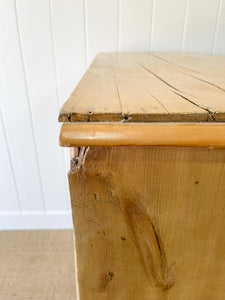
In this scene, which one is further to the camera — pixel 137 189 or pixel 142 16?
pixel 142 16

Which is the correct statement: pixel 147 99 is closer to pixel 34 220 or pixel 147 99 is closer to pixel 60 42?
pixel 60 42

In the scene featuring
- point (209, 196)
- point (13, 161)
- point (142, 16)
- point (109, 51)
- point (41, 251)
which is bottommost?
point (41, 251)

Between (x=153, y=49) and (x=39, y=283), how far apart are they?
1.10 metres

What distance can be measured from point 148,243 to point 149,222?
0.03 meters

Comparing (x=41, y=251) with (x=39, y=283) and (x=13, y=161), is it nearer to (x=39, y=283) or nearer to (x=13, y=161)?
(x=39, y=283)

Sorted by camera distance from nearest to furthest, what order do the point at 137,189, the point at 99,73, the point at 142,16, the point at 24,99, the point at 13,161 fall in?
the point at 137,189 → the point at 99,73 → the point at 142,16 → the point at 24,99 → the point at 13,161

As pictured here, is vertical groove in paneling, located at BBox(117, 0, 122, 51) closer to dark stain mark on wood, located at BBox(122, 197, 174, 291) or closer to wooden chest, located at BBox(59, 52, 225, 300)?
wooden chest, located at BBox(59, 52, 225, 300)

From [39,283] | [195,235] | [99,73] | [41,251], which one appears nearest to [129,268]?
[195,235]

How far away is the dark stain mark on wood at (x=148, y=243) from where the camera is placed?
34 cm

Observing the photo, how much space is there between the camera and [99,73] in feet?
1.72

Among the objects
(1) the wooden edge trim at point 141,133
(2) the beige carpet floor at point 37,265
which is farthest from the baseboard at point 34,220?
(1) the wooden edge trim at point 141,133

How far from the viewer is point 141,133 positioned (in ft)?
0.94

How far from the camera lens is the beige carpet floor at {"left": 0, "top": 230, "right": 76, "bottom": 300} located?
0.99 m

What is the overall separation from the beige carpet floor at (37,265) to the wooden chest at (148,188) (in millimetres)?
722
